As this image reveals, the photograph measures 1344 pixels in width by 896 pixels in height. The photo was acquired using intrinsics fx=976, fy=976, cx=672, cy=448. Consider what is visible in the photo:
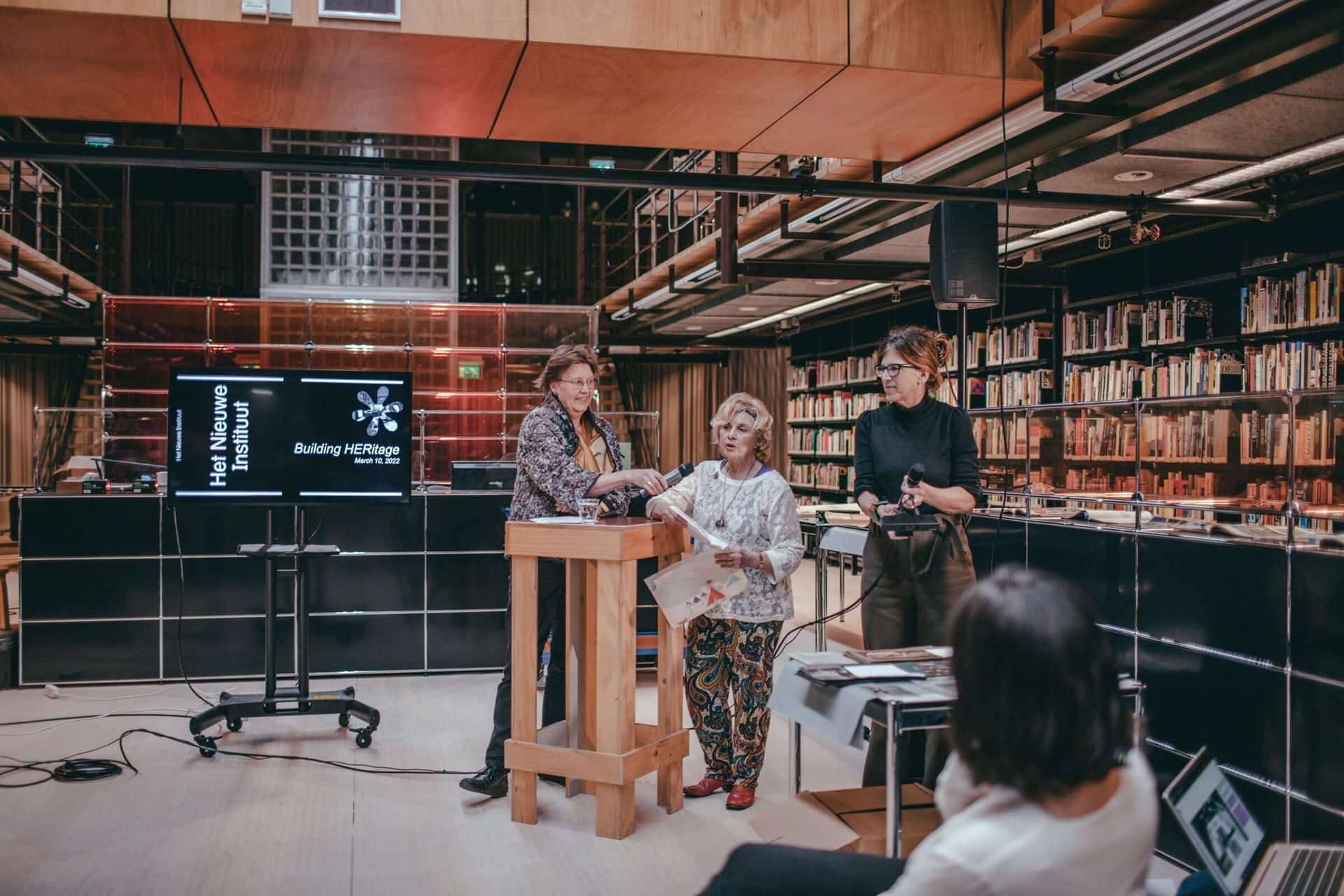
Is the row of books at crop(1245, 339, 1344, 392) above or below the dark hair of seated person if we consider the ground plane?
above

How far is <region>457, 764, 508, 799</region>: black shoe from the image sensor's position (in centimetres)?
357

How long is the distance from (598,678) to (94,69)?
2.69 meters

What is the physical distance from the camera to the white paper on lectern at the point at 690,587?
121 inches

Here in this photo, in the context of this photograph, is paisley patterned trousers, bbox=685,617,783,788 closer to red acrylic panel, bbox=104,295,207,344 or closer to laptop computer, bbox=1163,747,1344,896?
laptop computer, bbox=1163,747,1344,896

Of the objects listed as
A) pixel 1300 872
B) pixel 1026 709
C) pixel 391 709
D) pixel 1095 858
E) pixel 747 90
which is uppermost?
pixel 747 90

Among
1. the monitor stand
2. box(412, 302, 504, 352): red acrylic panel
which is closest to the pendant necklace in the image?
the monitor stand

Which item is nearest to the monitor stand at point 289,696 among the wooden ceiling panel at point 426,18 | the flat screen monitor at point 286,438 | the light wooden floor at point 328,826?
the light wooden floor at point 328,826

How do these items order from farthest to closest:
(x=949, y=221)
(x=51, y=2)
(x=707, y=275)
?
(x=707, y=275) < (x=949, y=221) < (x=51, y=2)

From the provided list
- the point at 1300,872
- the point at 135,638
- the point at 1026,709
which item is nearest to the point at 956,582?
the point at 1300,872

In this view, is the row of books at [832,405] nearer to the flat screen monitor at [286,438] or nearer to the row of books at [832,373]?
the row of books at [832,373]

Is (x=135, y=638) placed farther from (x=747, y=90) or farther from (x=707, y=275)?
(x=707, y=275)

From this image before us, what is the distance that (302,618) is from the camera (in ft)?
14.2

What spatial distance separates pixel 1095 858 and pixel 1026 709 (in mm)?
197

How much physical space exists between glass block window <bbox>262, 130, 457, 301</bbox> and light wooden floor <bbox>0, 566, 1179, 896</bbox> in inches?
221
